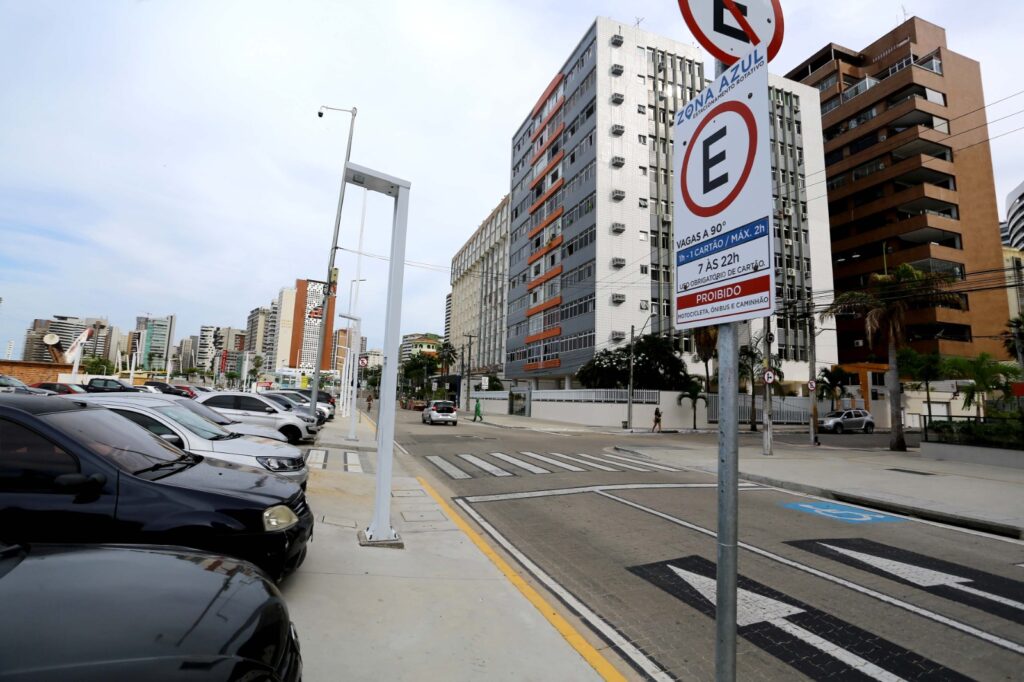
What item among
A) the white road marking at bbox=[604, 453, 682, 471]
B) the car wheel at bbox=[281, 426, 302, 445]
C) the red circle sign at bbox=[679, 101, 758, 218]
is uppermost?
the red circle sign at bbox=[679, 101, 758, 218]

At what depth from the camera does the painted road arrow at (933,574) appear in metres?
4.84

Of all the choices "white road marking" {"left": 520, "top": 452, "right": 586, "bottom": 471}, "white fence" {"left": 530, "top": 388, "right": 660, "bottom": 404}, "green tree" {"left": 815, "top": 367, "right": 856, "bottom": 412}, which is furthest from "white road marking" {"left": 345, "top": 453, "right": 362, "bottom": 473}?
"green tree" {"left": 815, "top": 367, "right": 856, "bottom": 412}

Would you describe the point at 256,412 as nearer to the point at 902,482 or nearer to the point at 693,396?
the point at 902,482

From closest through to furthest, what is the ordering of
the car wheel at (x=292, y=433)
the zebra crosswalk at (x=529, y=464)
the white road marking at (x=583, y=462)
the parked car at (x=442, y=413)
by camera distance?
the zebra crosswalk at (x=529, y=464) → the white road marking at (x=583, y=462) → the car wheel at (x=292, y=433) → the parked car at (x=442, y=413)

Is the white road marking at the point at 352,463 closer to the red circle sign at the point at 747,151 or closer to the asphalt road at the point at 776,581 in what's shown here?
the asphalt road at the point at 776,581

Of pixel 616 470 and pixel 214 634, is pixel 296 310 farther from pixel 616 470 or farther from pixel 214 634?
pixel 214 634

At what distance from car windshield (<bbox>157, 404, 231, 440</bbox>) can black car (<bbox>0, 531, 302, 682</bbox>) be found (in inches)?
217

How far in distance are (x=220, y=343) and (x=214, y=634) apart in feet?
525

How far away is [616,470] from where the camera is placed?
13.0m

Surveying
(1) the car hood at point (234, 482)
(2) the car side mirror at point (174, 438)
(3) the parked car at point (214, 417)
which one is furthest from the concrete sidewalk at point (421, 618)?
(3) the parked car at point (214, 417)

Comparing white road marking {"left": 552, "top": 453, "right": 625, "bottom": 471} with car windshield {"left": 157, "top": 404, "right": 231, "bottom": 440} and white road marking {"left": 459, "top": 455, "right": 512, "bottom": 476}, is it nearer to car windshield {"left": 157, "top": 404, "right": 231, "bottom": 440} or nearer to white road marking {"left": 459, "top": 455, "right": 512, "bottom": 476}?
white road marking {"left": 459, "top": 455, "right": 512, "bottom": 476}

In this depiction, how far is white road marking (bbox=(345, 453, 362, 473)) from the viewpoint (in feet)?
40.5

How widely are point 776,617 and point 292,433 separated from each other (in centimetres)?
1510

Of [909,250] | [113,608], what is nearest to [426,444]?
[113,608]
